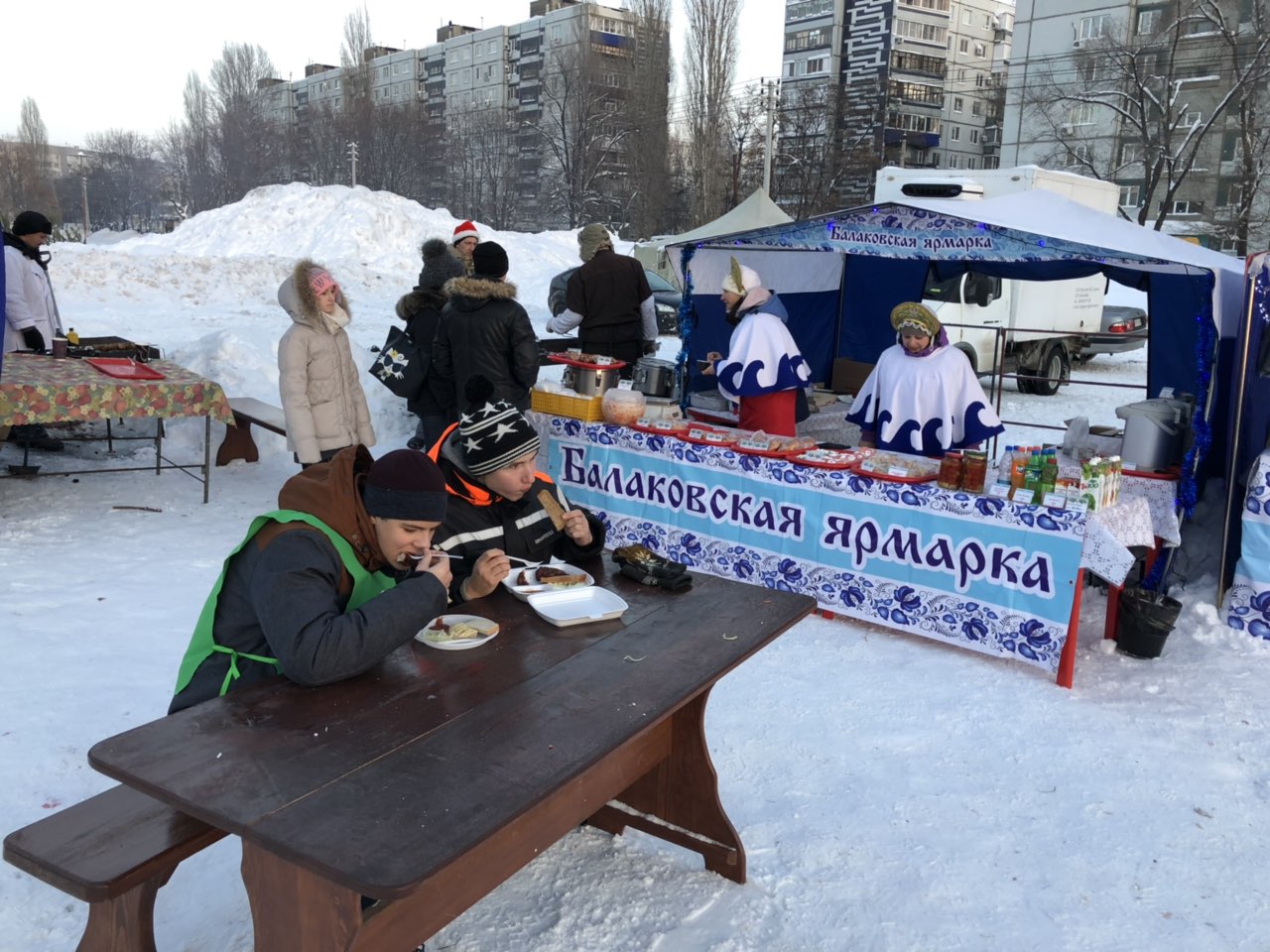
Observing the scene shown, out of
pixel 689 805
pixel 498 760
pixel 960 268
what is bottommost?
pixel 689 805

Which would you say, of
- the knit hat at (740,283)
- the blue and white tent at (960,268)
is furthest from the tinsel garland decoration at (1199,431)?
the knit hat at (740,283)

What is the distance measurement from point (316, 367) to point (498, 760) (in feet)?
14.3

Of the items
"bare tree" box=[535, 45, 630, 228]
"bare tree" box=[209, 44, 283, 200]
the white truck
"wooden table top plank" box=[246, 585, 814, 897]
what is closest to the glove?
"wooden table top plank" box=[246, 585, 814, 897]

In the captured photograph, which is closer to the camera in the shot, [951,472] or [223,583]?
[223,583]

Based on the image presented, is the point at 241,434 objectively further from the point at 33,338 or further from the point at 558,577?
the point at 558,577

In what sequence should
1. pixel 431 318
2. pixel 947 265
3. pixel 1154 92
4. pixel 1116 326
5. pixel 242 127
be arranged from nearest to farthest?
pixel 431 318 < pixel 947 265 < pixel 1116 326 < pixel 1154 92 < pixel 242 127

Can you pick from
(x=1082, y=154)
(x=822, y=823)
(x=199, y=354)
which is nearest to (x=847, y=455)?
(x=822, y=823)

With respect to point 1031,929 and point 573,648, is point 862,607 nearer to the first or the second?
point 1031,929

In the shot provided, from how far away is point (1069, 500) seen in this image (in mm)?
4402

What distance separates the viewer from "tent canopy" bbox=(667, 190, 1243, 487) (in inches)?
223

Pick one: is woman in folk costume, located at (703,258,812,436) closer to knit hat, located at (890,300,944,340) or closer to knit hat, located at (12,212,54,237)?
knit hat, located at (890,300,944,340)

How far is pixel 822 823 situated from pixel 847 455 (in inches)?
96.5

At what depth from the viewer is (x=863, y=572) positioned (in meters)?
5.09

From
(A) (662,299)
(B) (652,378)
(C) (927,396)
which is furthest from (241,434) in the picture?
(A) (662,299)
